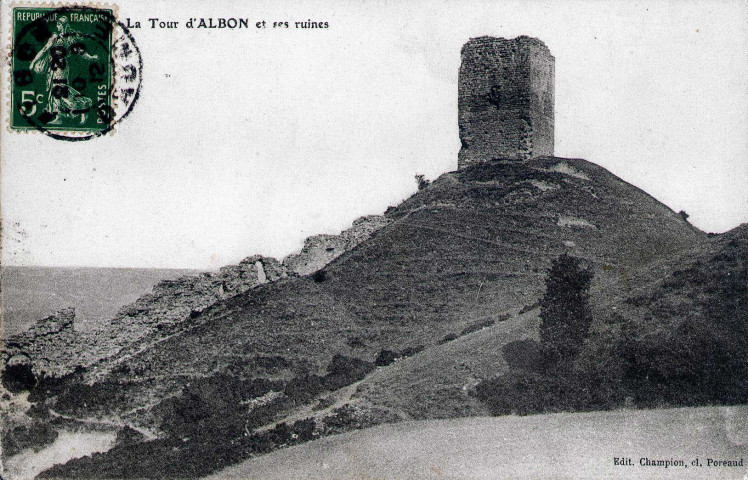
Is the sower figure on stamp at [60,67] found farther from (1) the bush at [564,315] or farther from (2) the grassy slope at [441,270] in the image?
(1) the bush at [564,315]

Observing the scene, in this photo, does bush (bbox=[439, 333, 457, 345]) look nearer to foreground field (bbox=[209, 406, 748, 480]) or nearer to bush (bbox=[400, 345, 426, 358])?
bush (bbox=[400, 345, 426, 358])

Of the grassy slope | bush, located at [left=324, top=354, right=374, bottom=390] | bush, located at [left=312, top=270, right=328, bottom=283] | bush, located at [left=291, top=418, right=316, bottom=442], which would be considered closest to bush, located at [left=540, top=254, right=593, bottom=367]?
the grassy slope

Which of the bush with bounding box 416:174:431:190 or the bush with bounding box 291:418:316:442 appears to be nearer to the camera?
the bush with bounding box 291:418:316:442

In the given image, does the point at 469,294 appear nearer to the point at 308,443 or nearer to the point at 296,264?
the point at 296,264

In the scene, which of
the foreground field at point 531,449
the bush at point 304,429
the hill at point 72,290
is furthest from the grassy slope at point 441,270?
the hill at point 72,290

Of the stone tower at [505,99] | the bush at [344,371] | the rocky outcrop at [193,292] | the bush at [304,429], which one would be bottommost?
the bush at [304,429]
